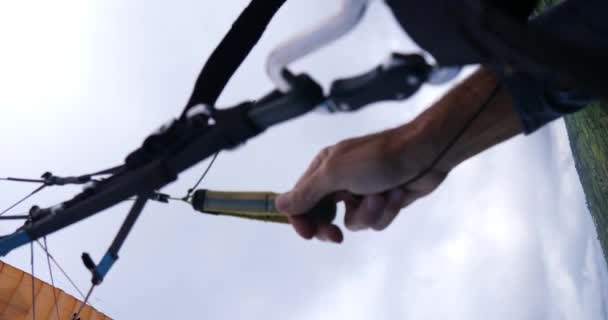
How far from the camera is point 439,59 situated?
143 centimetres

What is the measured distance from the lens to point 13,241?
384 cm

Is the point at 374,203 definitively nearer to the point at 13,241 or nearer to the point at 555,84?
the point at 555,84

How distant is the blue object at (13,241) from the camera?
3577 millimetres

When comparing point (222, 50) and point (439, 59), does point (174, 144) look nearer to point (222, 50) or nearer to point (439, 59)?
point (222, 50)

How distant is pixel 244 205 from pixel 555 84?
1560 mm

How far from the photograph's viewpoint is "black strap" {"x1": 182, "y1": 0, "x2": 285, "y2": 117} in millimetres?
2615

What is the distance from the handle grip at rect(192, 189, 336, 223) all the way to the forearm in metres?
0.64

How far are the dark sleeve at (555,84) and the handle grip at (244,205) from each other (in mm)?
995

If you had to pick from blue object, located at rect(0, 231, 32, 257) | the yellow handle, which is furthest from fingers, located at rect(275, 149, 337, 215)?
blue object, located at rect(0, 231, 32, 257)

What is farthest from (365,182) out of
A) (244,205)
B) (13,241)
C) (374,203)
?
(13,241)

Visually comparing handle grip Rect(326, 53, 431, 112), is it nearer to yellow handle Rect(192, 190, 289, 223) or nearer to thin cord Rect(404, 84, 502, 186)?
thin cord Rect(404, 84, 502, 186)

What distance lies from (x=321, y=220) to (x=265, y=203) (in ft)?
1.01

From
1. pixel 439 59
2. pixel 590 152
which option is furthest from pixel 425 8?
pixel 590 152

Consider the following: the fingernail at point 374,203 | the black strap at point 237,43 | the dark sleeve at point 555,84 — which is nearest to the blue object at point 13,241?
the black strap at point 237,43
